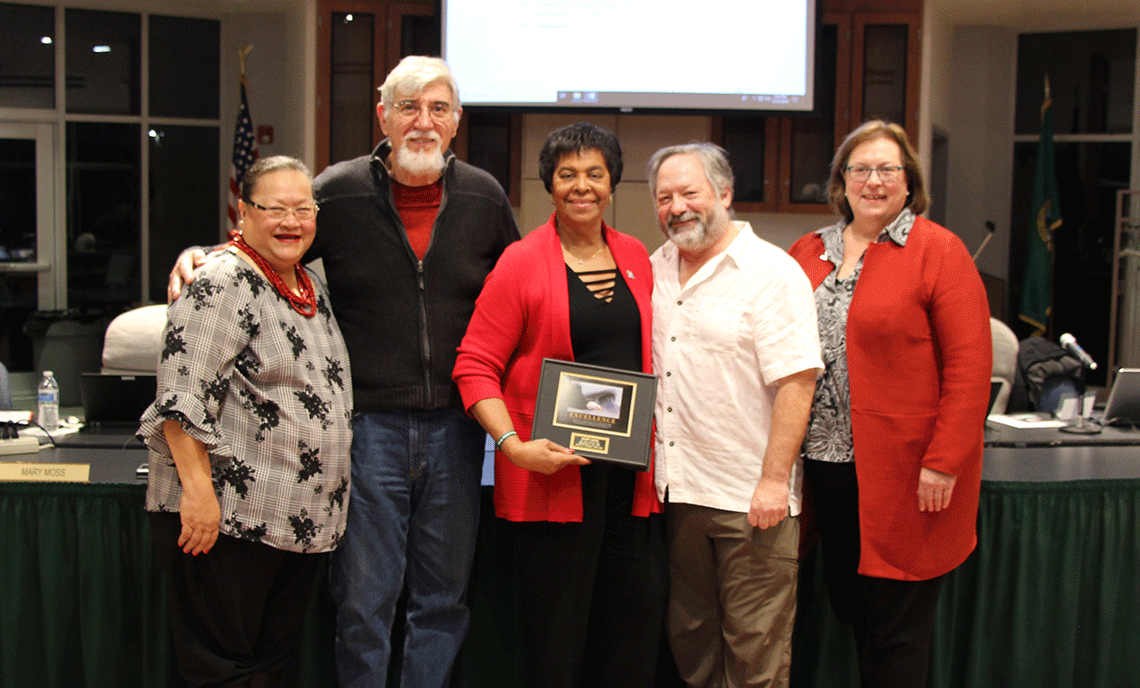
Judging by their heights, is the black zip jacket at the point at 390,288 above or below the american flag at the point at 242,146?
below

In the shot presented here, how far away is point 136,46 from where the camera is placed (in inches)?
291

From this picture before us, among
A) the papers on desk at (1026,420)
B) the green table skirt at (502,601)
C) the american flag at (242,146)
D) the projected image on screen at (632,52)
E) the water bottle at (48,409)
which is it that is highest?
the projected image on screen at (632,52)

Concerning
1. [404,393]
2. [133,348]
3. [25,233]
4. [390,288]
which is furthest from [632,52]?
[25,233]

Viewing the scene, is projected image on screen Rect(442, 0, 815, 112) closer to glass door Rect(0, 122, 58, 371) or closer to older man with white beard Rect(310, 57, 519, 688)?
older man with white beard Rect(310, 57, 519, 688)

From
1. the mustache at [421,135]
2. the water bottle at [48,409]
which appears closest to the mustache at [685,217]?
the mustache at [421,135]

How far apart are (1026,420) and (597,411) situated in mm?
2535

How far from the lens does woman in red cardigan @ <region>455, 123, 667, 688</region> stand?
2.02 metres

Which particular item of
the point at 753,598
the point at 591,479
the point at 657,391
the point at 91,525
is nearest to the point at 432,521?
the point at 591,479

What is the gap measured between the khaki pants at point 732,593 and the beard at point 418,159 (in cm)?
96

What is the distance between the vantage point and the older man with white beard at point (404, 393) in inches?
82.4

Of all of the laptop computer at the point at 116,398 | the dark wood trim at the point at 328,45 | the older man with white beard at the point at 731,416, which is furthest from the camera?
the dark wood trim at the point at 328,45

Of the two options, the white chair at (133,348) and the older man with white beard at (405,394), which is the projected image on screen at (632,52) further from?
the older man with white beard at (405,394)

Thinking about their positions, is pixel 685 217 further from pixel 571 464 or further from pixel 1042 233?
pixel 1042 233

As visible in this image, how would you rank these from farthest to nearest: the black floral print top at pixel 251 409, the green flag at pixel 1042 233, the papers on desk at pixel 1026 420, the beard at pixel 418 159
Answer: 1. the green flag at pixel 1042 233
2. the papers on desk at pixel 1026 420
3. the beard at pixel 418 159
4. the black floral print top at pixel 251 409
